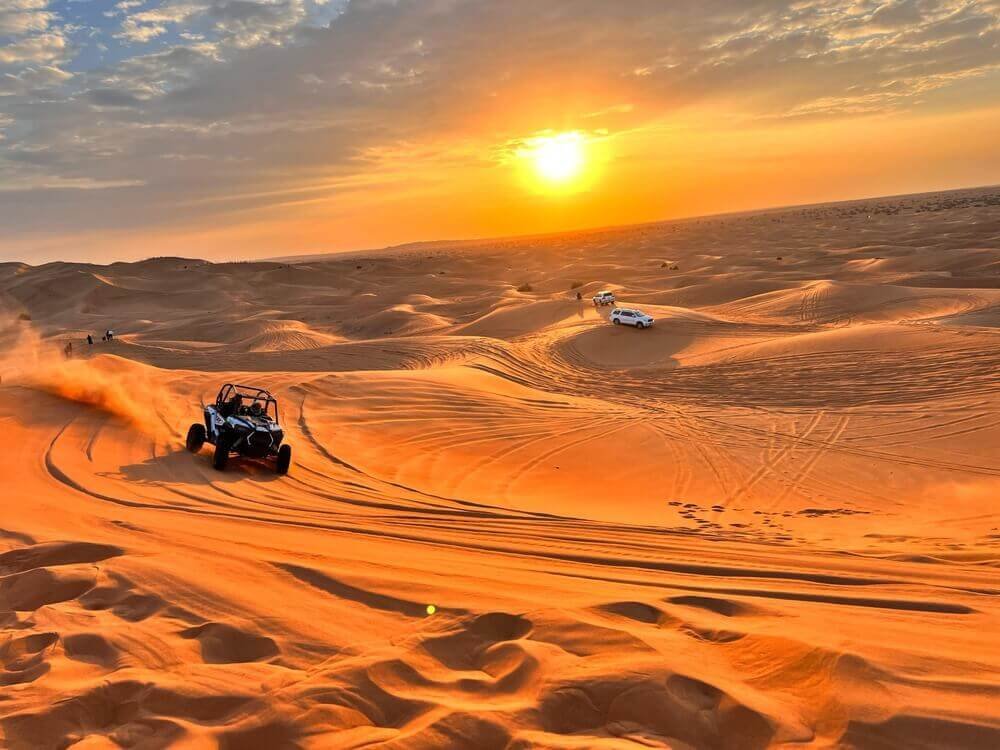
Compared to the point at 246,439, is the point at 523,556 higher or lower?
lower

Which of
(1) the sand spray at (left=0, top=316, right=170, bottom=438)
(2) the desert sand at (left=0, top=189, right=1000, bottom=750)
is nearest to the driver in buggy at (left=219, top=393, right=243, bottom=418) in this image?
(2) the desert sand at (left=0, top=189, right=1000, bottom=750)

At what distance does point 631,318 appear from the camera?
3300cm

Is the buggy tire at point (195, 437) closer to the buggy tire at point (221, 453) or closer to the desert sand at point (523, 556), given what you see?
the desert sand at point (523, 556)

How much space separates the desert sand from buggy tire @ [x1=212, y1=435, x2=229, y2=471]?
15.0 inches

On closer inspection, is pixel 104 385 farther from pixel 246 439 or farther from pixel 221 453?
pixel 246 439

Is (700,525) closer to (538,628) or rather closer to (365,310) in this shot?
(538,628)

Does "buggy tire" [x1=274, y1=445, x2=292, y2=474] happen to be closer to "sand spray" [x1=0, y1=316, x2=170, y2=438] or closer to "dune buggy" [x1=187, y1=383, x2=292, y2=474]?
"dune buggy" [x1=187, y1=383, x2=292, y2=474]

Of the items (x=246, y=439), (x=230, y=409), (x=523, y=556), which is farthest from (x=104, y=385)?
(x=523, y=556)

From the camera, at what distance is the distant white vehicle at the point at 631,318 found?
32.8 meters

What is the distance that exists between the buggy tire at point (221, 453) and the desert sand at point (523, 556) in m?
0.38

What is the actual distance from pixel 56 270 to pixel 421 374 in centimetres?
8424

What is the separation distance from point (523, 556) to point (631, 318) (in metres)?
26.2

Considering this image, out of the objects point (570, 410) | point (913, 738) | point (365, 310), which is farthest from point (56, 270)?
point (913, 738)

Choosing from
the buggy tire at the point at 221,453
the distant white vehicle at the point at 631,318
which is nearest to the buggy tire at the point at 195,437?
the buggy tire at the point at 221,453
